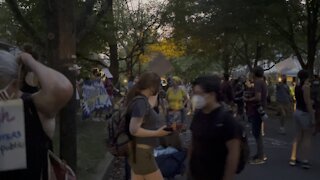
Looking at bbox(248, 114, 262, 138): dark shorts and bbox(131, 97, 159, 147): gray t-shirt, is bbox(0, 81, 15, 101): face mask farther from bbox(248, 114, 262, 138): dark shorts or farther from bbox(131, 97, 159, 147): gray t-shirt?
bbox(248, 114, 262, 138): dark shorts

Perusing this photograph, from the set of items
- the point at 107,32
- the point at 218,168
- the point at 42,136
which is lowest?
the point at 218,168

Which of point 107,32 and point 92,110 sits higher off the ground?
point 107,32

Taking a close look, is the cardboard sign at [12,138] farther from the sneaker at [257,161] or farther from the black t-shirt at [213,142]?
the sneaker at [257,161]

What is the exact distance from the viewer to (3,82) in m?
2.64

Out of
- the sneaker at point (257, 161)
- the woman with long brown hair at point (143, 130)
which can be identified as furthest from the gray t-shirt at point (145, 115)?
the sneaker at point (257, 161)

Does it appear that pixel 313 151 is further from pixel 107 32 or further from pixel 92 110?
pixel 107 32

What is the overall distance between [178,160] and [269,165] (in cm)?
332

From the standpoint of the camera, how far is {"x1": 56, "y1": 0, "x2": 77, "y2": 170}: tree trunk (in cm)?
602

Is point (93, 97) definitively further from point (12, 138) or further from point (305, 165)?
point (12, 138)

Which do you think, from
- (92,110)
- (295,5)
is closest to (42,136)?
(92,110)

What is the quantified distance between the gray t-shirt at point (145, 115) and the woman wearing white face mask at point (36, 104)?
7.64ft

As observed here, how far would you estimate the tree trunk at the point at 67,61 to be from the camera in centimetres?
602

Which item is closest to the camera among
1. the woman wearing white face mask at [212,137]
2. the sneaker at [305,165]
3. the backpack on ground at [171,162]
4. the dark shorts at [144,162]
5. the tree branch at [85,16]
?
the woman wearing white face mask at [212,137]

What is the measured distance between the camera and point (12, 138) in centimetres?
261
